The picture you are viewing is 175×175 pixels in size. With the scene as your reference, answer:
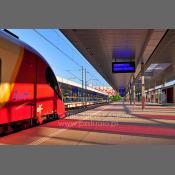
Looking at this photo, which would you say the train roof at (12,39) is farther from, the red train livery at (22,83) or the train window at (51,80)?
the train window at (51,80)

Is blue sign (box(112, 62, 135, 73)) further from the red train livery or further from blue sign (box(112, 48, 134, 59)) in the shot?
the red train livery

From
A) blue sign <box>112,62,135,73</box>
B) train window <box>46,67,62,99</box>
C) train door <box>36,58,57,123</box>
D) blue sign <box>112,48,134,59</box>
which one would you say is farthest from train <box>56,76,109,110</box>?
train door <box>36,58,57,123</box>

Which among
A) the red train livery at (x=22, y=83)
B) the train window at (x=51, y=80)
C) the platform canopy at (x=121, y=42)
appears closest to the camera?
the red train livery at (x=22, y=83)

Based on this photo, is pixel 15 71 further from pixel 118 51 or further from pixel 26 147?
pixel 118 51

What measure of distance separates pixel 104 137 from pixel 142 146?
2090mm

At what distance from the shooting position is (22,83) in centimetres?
1186

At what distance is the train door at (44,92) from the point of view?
1385 centimetres

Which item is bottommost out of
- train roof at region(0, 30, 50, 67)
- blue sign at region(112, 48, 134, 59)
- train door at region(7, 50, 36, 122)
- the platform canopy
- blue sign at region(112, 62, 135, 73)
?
train door at region(7, 50, 36, 122)

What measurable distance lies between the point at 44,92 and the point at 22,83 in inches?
109

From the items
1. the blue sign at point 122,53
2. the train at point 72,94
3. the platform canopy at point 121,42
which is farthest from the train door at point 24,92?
the blue sign at point 122,53

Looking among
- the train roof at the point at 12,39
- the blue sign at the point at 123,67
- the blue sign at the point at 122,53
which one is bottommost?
the train roof at the point at 12,39

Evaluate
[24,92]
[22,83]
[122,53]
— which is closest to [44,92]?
[24,92]

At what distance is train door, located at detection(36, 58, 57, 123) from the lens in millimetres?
13852

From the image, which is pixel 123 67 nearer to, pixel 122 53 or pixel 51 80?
pixel 122 53
